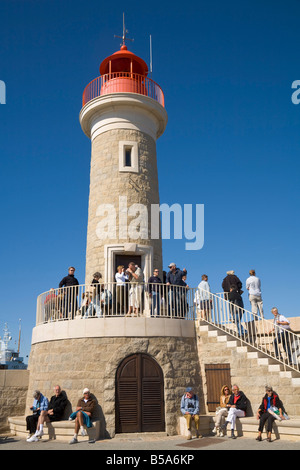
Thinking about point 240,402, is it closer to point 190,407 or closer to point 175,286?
point 190,407

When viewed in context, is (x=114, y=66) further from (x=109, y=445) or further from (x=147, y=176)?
(x=109, y=445)

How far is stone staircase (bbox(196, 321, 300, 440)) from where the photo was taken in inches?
382

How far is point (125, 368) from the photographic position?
10461 millimetres

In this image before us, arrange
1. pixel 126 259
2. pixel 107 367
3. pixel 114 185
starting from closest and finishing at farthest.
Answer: pixel 107 367
pixel 126 259
pixel 114 185

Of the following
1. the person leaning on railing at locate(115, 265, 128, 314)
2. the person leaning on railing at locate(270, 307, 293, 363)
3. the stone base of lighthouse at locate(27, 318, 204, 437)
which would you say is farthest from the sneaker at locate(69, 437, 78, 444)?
the person leaning on railing at locate(270, 307, 293, 363)

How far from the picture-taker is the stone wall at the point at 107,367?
33.6 feet

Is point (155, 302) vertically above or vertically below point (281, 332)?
above

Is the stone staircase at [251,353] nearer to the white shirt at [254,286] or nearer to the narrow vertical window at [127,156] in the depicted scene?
the white shirt at [254,286]

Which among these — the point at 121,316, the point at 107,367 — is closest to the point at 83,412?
the point at 107,367

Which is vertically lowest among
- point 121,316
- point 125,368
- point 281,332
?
point 125,368

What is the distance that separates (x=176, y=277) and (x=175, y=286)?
1.63ft

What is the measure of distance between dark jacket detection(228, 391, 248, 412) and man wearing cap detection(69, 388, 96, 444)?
141 inches

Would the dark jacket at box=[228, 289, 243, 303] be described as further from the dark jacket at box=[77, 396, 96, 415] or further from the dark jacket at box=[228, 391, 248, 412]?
the dark jacket at box=[77, 396, 96, 415]
